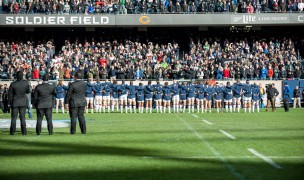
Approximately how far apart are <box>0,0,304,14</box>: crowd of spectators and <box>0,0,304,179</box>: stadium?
9 centimetres

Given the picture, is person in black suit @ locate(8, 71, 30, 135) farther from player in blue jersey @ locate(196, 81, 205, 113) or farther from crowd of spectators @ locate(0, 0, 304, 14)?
crowd of spectators @ locate(0, 0, 304, 14)

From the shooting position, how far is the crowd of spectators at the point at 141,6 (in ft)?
166

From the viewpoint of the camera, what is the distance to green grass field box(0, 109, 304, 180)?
35.5ft

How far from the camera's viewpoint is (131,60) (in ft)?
152

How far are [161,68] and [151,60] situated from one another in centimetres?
203

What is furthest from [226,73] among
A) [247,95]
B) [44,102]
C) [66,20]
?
[44,102]

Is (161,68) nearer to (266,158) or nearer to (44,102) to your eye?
(44,102)

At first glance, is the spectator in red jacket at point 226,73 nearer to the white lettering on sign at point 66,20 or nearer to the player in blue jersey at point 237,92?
the player in blue jersey at point 237,92

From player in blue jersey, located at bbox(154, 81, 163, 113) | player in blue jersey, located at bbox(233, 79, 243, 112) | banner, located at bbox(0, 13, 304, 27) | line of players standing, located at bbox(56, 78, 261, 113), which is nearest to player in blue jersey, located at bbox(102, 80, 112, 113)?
line of players standing, located at bbox(56, 78, 261, 113)

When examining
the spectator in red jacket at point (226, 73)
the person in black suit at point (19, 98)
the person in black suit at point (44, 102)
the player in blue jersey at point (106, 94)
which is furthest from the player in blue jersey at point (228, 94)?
the person in black suit at point (19, 98)

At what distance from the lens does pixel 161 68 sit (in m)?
44.7

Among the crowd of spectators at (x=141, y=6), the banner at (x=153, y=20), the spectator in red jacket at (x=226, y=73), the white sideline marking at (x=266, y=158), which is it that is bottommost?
the white sideline marking at (x=266, y=158)

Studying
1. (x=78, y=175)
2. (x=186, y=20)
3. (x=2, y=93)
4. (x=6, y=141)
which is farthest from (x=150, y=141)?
(x=186, y=20)

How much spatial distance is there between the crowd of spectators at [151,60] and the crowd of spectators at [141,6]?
2.82m
